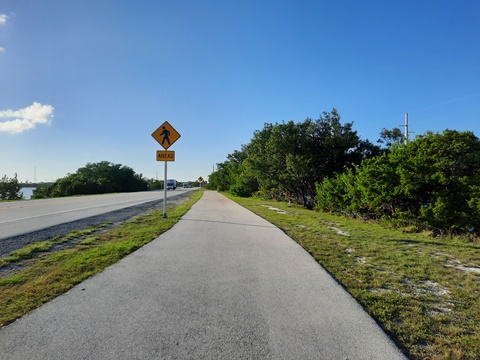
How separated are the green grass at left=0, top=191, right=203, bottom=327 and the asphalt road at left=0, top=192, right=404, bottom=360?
0.24m

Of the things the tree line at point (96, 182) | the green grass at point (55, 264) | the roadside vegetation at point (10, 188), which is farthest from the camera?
the tree line at point (96, 182)

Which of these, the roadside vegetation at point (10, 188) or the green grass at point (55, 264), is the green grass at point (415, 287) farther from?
the roadside vegetation at point (10, 188)

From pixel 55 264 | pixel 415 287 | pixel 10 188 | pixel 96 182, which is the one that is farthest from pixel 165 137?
pixel 96 182

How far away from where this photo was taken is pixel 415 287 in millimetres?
4297

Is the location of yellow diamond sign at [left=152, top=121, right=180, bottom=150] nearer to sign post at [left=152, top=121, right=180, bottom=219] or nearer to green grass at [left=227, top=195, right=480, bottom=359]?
sign post at [left=152, top=121, right=180, bottom=219]

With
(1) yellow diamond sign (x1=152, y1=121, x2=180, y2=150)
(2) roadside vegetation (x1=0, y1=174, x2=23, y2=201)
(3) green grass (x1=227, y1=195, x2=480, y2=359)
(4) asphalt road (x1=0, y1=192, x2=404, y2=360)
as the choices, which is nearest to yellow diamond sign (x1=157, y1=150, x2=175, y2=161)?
(1) yellow diamond sign (x1=152, y1=121, x2=180, y2=150)

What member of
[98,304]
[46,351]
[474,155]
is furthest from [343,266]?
[474,155]

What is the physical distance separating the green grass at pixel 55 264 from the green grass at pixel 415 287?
12.8 ft

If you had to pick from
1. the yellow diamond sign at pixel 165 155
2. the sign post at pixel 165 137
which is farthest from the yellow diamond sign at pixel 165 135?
the yellow diamond sign at pixel 165 155

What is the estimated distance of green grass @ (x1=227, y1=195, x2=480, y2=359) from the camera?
9.27ft

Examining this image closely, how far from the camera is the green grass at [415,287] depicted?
9.27 ft

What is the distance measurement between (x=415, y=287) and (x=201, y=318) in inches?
124

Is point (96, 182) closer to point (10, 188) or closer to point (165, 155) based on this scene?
point (10, 188)

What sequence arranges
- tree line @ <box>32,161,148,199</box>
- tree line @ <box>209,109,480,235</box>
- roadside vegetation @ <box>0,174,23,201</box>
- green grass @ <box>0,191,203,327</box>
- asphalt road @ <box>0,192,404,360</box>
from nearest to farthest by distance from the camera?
1. asphalt road @ <box>0,192,404,360</box>
2. green grass @ <box>0,191,203,327</box>
3. tree line @ <box>209,109,480,235</box>
4. roadside vegetation @ <box>0,174,23,201</box>
5. tree line @ <box>32,161,148,199</box>
